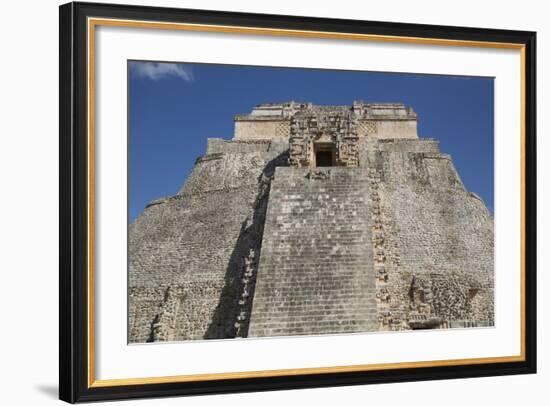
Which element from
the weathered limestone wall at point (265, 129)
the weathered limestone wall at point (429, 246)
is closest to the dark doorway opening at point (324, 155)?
the weathered limestone wall at point (429, 246)

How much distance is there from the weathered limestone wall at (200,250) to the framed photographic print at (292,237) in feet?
0.34

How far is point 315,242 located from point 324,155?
4073 mm

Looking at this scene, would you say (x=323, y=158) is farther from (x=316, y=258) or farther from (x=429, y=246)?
(x=316, y=258)

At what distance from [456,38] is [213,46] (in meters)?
3.60

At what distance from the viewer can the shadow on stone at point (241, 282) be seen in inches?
498

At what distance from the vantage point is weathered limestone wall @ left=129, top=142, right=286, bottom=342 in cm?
1371

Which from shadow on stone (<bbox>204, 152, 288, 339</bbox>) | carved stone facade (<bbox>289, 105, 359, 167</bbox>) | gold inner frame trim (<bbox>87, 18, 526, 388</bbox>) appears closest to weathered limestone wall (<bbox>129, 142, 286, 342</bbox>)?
shadow on stone (<bbox>204, 152, 288, 339</bbox>)

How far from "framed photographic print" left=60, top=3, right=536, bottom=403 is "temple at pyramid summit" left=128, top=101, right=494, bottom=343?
50 millimetres

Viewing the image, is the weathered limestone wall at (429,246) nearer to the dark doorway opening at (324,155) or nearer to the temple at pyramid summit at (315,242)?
the temple at pyramid summit at (315,242)

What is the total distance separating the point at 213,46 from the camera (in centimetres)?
969

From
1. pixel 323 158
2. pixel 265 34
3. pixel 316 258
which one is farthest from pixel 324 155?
pixel 265 34

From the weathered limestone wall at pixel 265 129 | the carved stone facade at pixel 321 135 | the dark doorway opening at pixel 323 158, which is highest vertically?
the weathered limestone wall at pixel 265 129

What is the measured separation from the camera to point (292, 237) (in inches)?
509

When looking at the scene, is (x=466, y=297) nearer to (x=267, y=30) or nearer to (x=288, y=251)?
(x=288, y=251)
